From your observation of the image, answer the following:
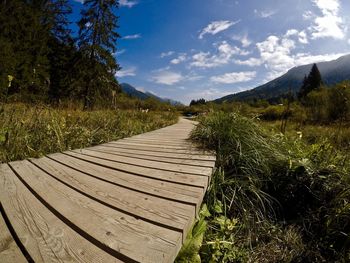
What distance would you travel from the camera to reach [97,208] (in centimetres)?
111

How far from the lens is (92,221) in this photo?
98cm

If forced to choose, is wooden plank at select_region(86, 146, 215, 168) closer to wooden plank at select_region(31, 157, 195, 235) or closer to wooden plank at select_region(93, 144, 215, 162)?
wooden plank at select_region(93, 144, 215, 162)

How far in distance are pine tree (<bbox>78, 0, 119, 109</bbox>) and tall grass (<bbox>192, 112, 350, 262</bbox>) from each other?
43.4 ft

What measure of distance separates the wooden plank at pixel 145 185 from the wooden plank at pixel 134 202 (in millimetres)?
55

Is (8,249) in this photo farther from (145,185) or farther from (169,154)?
(169,154)

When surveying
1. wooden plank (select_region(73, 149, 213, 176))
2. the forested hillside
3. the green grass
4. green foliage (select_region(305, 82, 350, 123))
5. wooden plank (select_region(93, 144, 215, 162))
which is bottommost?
wooden plank (select_region(73, 149, 213, 176))

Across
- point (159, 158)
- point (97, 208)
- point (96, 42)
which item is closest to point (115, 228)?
point (97, 208)

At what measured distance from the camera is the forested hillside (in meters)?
11.0

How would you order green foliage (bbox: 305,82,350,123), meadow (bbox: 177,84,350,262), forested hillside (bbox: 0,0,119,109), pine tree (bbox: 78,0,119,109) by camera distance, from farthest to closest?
pine tree (bbox: 78,0,119,109), forested hillside (bbox: 0,0,119,109), green foliage (bbox: 305,82,350,123), meadow (bbox: 177,84,350,262)

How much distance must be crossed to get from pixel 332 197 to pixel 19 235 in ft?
7.43

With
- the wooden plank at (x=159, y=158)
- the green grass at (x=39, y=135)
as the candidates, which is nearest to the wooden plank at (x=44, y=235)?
the wooden plank at (x=159, y=158)

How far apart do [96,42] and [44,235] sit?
51.8 feet

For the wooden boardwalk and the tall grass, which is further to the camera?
the tall grass

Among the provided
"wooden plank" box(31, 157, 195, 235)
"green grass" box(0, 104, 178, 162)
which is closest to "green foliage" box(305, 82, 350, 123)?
"green grass" box(0, 104, 178, 162)
